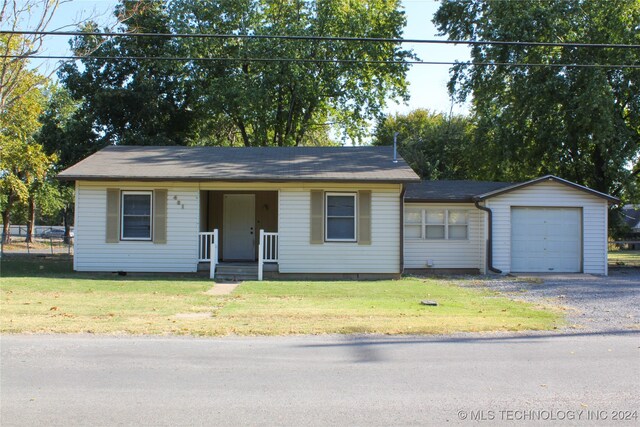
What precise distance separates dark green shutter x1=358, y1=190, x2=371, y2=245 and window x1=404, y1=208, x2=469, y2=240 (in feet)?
8.62

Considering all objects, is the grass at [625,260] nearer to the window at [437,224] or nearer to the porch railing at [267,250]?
the window at [437,224]

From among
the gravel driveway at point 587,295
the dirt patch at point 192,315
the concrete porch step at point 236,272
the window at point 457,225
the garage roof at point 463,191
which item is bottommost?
the dirt patch at point 192,315

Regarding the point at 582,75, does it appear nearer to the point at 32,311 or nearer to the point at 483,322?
the point at 483,322

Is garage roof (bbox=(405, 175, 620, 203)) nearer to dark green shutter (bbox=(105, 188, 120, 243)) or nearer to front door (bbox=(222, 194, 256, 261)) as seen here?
front door (bbox=(222, 194, 256, 261))

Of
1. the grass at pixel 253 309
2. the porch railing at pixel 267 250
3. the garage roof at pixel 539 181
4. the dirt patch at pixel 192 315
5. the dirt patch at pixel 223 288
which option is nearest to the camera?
the grass at pixel 253 309

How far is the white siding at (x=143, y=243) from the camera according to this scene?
1791cm

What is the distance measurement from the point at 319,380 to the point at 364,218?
460 inches

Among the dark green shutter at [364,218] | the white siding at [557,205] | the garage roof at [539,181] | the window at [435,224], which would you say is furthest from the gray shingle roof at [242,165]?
the white siding at [557,205]

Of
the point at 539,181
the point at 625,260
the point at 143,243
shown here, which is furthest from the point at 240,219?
the point at 625,260

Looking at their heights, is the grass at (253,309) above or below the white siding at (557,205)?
below

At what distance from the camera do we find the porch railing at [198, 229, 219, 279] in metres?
17.4

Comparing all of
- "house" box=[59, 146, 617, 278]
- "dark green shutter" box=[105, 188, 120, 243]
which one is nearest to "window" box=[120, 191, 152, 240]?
"house" box=[59, 146, 617, 278]

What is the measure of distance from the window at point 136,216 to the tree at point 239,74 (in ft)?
36.9

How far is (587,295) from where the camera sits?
13.9 meters
